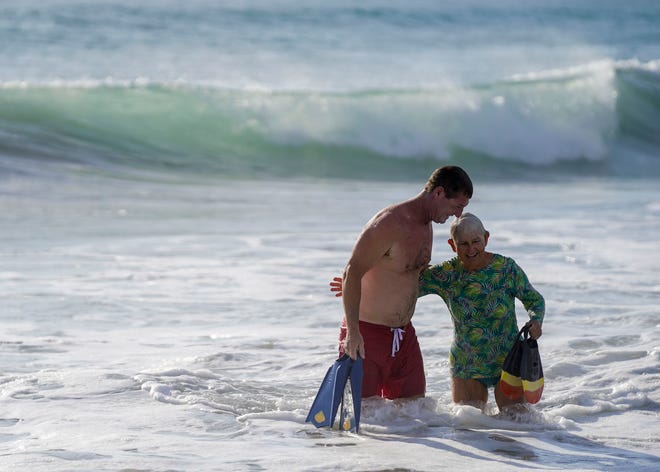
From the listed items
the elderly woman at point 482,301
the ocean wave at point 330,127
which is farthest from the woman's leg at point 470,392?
the ocean wave at point 330,127

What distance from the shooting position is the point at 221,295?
895 cm

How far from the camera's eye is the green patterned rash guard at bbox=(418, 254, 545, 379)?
5.59m

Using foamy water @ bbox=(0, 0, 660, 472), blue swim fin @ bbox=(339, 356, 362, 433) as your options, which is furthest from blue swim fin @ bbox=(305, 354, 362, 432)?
foamy water @ bbox=(0, 0, 660, 472)

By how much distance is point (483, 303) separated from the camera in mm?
5590

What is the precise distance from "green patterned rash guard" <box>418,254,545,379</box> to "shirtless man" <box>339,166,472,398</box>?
159mm

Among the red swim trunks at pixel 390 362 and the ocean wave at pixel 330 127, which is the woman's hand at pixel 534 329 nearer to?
the red swim trunks at pixel 390 362

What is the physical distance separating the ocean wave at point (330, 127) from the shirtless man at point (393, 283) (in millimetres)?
13478

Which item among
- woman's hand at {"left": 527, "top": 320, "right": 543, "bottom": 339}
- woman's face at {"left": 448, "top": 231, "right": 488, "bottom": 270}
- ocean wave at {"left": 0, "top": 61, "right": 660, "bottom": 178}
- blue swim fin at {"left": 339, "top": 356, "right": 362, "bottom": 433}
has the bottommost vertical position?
blue swim fin at {"left": 339, "top": 356, "right": 362, "bottom": 433}

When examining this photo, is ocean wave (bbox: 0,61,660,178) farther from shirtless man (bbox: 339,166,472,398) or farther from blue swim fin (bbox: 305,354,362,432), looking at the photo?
blue swim fin (bbox: 305,354,362,432)

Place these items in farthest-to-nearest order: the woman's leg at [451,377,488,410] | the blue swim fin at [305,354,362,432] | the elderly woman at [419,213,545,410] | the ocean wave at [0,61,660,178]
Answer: the ocean wave at [0,61,660,178], the woman's leg at [451,377,488,410], the elderly woman at [419,213,545,410], the blue swim fin at [305,354,362,432]

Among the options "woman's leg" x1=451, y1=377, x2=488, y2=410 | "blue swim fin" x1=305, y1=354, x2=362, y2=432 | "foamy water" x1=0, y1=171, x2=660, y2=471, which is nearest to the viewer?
"foamy water" x1=0, y1=171, x2=660, y2=471

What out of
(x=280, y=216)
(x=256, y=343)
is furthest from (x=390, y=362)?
(x=280, y=216)

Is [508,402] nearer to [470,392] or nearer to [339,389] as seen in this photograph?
[470,392]

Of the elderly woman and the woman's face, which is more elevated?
the woman's face
